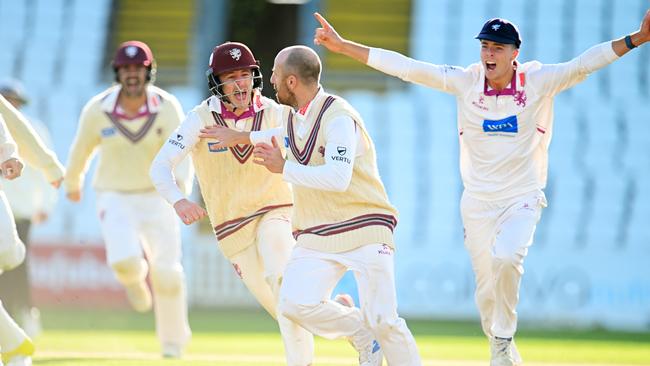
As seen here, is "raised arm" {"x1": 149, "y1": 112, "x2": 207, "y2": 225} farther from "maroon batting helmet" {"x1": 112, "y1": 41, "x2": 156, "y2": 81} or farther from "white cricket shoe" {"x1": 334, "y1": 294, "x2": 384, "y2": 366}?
"maroon batting helmet" {"x1": 112, "y1": 41, "x2": 156, "y2": 81}

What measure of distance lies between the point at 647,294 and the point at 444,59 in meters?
4.44

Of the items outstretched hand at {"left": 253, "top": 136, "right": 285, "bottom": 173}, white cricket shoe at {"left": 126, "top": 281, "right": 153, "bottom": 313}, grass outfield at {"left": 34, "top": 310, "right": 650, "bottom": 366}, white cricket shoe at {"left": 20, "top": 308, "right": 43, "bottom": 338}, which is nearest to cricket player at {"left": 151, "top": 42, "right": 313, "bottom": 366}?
outstretched hand at {"left": 253, "top": 136, "right": 285, "bottom": 173}

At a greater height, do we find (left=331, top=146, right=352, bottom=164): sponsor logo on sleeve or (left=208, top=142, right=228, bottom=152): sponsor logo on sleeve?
(left=331, top=146, right=352, bottom=164): sponsor logo on sleeve

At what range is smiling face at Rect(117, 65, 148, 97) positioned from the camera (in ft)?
35.9

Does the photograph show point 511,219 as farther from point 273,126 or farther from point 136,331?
point 136,331

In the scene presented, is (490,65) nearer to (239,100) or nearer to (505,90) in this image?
(505,90)

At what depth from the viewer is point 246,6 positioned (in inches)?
888

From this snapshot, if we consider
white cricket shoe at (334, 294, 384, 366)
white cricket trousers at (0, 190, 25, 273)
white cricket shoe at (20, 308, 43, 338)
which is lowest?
white cricket shoe at (20, 308, 43, 338)

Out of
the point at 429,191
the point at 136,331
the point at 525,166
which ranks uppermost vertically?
the point at 525,166

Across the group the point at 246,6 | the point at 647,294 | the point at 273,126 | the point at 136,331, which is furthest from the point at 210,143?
the point at 246,6

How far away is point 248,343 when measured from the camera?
13.1 m

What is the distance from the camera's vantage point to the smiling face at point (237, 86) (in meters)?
8.41

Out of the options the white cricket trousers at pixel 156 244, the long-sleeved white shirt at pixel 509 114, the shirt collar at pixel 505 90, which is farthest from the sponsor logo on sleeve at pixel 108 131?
the shirt collar at pixel 505 90

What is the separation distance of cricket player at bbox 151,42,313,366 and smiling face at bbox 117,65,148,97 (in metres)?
2.40
